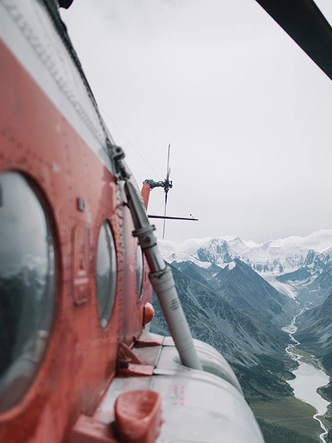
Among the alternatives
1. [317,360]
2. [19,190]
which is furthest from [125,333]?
[317,360]

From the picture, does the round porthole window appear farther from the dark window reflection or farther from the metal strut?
the dark window reflection

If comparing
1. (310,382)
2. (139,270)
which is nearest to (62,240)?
(139,270)

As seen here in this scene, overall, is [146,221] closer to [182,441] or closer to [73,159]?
[73,159]

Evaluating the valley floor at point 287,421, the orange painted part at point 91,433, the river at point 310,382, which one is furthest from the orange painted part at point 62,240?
the river at point 310,382

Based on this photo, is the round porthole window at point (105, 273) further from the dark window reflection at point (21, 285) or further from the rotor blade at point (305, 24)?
the rotor blade at point (305, 24)

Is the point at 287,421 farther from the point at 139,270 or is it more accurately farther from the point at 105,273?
the point at 105,273
